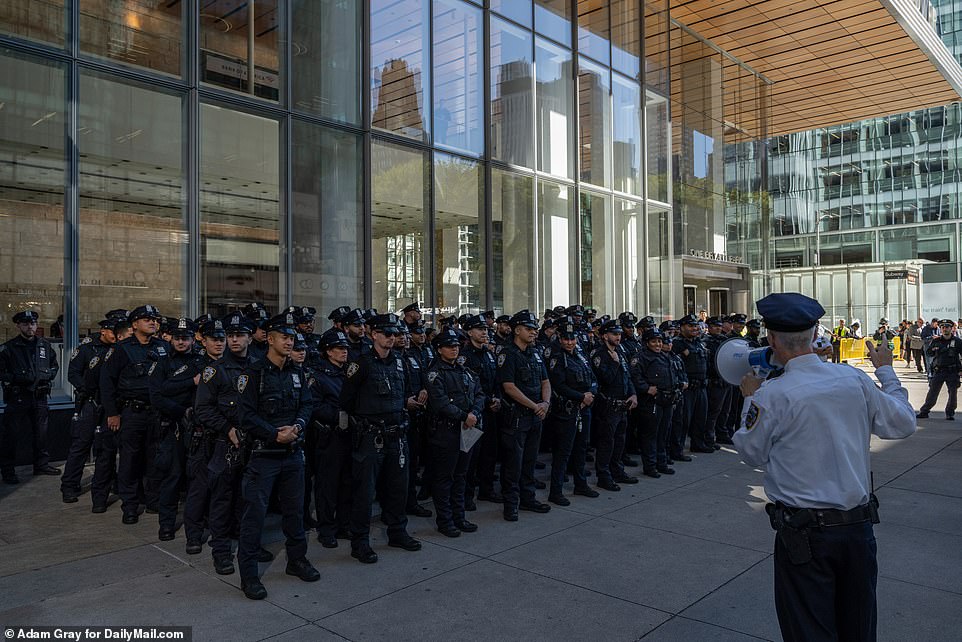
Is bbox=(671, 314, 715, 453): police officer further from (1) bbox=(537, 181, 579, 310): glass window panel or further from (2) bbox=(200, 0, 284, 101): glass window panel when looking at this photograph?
(2) bbox=(200, 0, 284, 101): glass window panel

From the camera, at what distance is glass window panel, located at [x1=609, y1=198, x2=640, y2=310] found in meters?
17.9

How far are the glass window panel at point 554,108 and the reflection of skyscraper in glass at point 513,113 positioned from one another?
0.46 meters

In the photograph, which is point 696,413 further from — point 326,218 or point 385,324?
point 326,218

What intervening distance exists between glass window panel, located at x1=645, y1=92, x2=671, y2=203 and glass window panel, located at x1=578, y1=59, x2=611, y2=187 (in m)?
1.86

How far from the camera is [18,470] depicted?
8766 millimetres

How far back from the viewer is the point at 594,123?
17250 millimetres

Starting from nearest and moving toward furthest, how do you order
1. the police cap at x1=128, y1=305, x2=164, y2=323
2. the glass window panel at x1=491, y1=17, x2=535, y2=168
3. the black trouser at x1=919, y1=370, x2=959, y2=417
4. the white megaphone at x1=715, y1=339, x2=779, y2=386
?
1. the white megaphone at x1=715, y1=339, x2=779, y2=386
2. the police cap at x1=128, y1=305, x2=164, y2=323
3. the black trouser at x1=919, y1=370, x2=959, y2=417
4. the glass window panel at x1=491, y1=17, x2=535, y2=168

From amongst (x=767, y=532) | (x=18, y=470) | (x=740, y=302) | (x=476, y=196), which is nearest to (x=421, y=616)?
(x=767, y=532)

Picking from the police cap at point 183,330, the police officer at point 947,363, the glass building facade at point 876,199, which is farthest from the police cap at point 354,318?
the glass building facade at point 876,199

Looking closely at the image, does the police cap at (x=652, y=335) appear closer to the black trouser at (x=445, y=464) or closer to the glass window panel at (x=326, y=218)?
the black trouser at (x=445, y=464)

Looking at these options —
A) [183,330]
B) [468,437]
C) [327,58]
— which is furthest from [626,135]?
[183,330]

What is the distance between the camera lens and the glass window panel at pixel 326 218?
38.5 ft

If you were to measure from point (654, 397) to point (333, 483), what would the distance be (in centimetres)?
434

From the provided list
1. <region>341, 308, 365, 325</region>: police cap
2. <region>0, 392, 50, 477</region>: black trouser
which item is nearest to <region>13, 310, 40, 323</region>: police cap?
<region>0, 392, 50, 477</region>: black trouser
